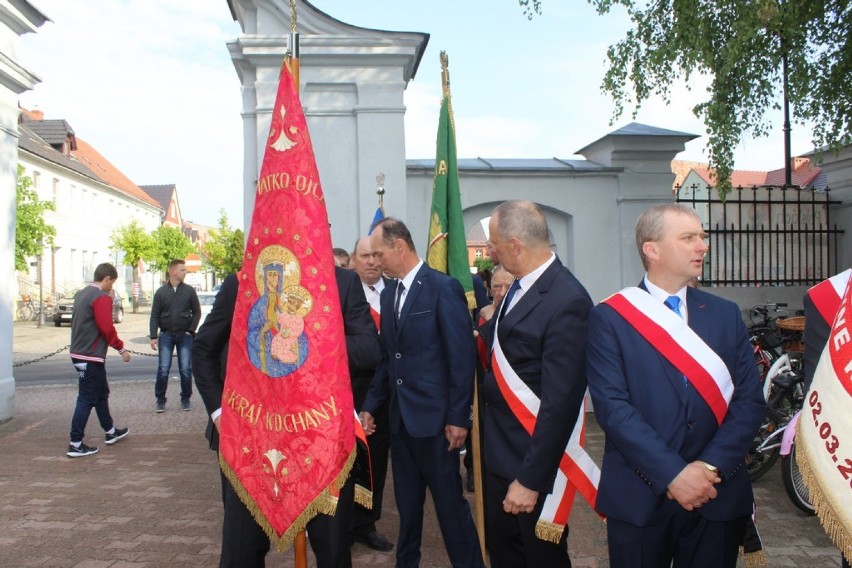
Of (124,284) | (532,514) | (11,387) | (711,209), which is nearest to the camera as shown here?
(532,514)

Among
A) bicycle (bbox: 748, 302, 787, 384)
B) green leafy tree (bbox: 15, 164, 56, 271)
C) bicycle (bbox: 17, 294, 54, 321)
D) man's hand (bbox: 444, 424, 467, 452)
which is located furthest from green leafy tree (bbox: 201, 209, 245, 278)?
man's hand (bbox: 444, 424, 467, 452)

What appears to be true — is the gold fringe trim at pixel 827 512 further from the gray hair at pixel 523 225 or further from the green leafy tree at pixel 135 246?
the green leafy tree at pixel 135 246

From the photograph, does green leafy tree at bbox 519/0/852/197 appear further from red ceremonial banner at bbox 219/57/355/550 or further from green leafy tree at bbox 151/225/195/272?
green leafy tree at bbox 151/225/195/272

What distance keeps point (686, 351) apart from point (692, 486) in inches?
18.2

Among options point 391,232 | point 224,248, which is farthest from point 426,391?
point 224,248

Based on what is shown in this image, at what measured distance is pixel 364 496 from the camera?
3469 mm

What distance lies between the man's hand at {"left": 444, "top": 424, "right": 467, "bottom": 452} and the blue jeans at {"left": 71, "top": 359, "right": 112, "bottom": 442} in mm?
4798

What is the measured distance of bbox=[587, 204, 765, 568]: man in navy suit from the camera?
2.44 meters

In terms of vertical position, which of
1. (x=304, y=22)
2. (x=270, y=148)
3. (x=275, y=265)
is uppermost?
(x=304, y=22)

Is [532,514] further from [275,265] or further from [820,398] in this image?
[275,265]

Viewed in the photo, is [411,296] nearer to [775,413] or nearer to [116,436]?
[775,413]

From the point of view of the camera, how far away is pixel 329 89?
800 centimetres

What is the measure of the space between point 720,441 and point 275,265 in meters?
1.87

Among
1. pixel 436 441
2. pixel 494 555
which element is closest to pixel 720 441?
pixel 494 555
